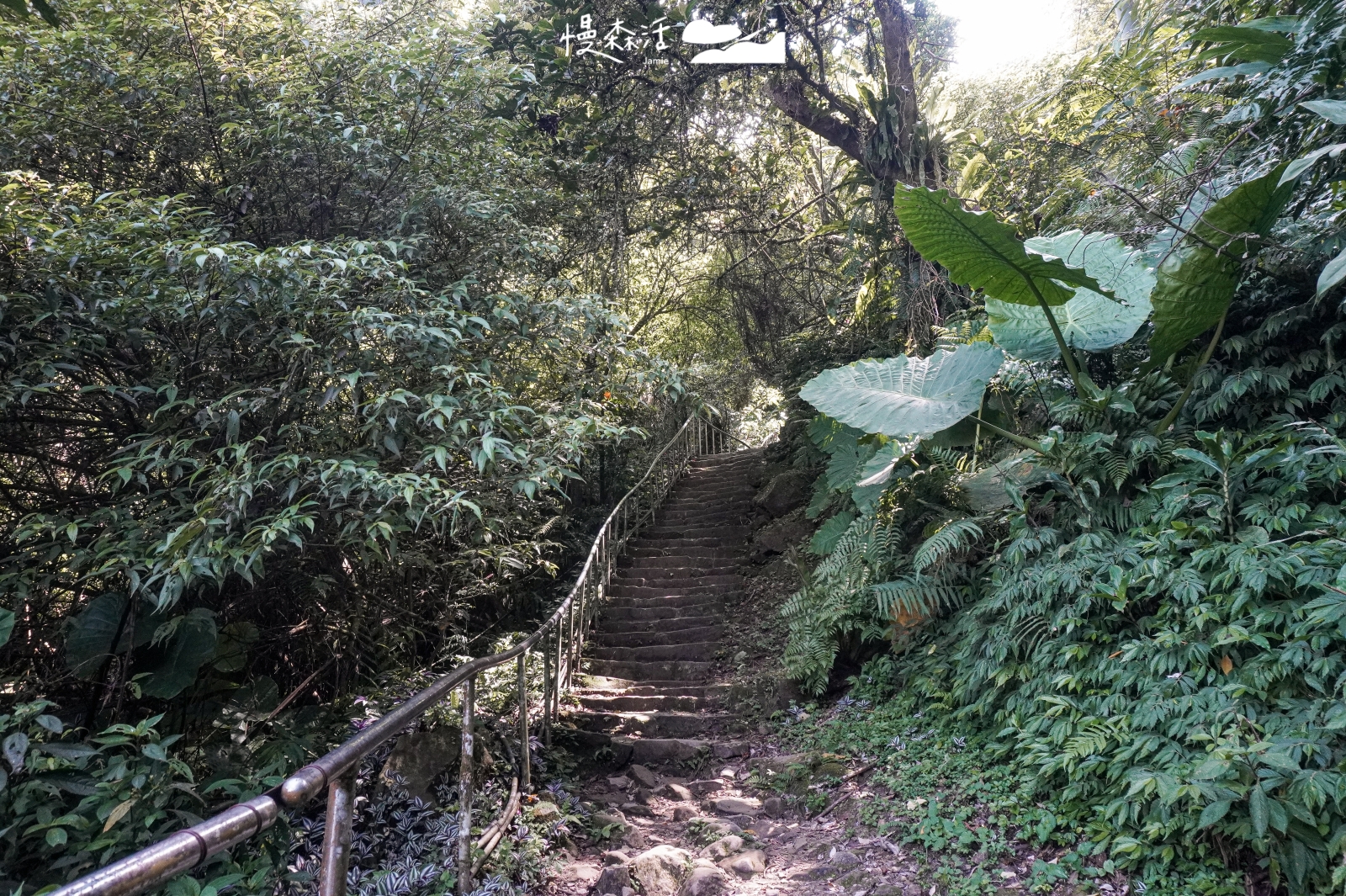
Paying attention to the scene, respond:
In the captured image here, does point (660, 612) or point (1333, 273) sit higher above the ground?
point (1333, 273)

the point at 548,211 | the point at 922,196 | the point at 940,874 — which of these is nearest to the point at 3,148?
the point at 548,211

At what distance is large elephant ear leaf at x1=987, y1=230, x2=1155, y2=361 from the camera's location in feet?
12.9

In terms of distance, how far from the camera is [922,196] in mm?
3285

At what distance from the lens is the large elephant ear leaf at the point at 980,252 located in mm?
3291

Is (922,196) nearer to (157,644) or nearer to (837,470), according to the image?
(837,470)

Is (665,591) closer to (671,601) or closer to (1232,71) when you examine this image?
(671,601)

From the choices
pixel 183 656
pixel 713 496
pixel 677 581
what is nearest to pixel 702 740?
pixel 677 581

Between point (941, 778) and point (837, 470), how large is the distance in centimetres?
284

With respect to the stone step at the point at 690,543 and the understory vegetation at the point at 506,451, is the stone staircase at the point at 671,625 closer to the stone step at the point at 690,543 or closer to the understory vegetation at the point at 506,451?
the stone step at the point at 690,543

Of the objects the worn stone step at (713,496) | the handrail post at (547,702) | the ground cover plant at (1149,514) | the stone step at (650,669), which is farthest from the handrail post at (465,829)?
the worn stone step at (713,496)

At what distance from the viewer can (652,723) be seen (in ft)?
16.2

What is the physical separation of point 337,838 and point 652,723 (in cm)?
371

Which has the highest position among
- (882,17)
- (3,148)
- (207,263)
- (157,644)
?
(882,17)

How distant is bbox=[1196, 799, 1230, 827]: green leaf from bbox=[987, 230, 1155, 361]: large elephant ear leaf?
8.17 feet
